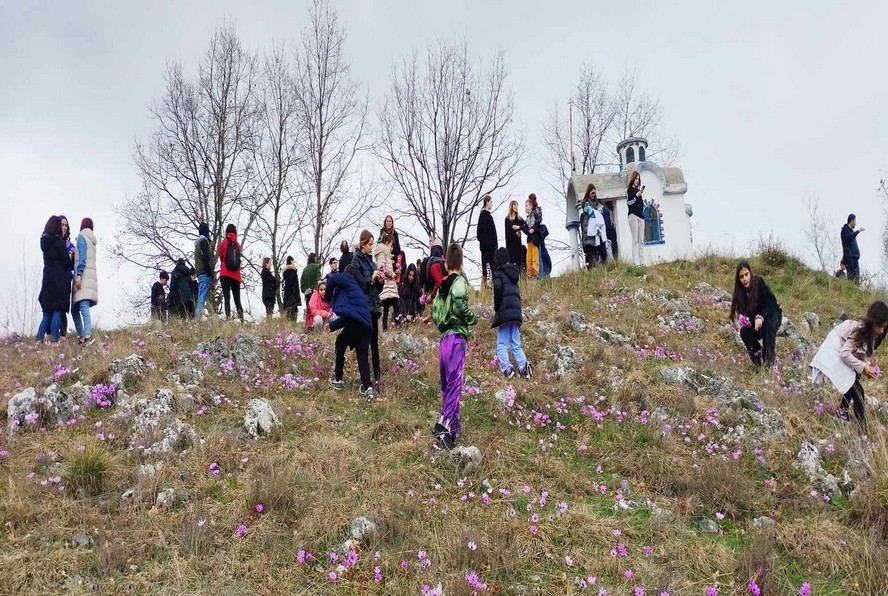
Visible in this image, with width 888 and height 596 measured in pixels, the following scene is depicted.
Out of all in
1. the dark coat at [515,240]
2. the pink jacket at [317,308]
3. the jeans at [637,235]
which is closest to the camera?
the pink jacket at [317,308]

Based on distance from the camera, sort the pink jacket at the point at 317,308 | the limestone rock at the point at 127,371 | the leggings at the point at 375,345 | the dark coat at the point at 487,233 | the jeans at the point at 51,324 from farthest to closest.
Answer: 1. the dark coat at the point at 487,233
2. the pink jacket at the point at 317,308
3. the jeans at the point at 51,324
4. the leggings at the point at 375,345
5. the limestone rock at the point at 127,371

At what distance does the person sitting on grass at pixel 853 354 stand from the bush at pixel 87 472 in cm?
722

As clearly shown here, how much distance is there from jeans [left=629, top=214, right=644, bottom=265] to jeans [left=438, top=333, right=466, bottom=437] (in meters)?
10.1

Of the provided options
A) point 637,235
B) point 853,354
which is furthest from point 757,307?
point 637,235

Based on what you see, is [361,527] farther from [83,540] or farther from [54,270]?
[54,270]

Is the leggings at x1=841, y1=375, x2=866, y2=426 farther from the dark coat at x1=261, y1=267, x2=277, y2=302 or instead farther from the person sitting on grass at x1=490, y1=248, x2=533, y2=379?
the dark coat at x1=261, y1=267, x2=277, y2=302

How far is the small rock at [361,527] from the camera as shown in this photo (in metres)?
4.67

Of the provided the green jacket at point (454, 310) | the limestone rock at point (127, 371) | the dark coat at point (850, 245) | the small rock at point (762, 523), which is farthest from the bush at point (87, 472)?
the dark coat at point (850, 245)

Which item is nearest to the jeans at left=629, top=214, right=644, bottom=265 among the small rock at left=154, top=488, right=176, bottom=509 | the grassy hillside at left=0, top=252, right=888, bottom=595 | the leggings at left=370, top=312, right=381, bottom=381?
the grassy hillside at left=0, top=252, right=888, bottom=595

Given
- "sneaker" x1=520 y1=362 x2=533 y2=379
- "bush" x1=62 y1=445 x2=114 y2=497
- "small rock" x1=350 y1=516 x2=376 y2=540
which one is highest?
"sneaker" x1=520 y1=362 x2=533 y2=379

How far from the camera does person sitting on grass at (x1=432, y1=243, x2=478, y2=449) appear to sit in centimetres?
602

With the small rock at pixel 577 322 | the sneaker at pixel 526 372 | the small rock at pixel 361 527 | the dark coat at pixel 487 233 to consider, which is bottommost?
the small rock at pixel 361 527

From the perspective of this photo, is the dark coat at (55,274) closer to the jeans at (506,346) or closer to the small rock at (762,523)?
the jeans at (506,346)

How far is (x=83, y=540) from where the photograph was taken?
14.7 feet
